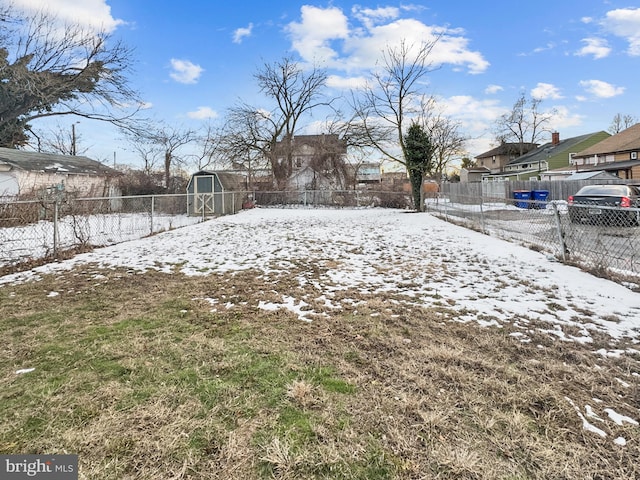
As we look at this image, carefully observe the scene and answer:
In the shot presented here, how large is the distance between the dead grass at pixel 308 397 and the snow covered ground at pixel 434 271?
0.84 feet

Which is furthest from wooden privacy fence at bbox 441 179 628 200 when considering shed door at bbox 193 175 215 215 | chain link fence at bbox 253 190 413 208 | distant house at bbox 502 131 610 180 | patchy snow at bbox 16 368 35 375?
patchy snow at bbox 16 368 35 375

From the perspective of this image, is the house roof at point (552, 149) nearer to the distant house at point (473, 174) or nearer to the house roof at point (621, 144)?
the distant house at point (473, 174)

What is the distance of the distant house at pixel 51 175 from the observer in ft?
50.4

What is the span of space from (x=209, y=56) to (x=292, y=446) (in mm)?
15242

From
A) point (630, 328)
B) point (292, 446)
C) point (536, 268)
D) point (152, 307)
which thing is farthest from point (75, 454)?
point (536, 268)

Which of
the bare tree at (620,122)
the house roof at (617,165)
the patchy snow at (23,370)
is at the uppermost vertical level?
the bare tree at (620,122)

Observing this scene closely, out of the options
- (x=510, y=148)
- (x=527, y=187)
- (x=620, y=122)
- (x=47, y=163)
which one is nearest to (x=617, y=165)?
(x=527, y=187)

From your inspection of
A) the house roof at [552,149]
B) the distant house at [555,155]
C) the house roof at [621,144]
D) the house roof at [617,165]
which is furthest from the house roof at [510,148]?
the house roof at [617,165]

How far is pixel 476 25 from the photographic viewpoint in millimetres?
11141

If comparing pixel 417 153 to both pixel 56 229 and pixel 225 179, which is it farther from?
pixel 56 229

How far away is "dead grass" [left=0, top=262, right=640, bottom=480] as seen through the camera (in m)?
1.56

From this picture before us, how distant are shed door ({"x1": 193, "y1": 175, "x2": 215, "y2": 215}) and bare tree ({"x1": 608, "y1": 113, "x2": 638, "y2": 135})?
53.1 meters

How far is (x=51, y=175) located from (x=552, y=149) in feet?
164

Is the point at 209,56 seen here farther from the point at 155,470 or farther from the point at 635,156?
the point at 635,156
